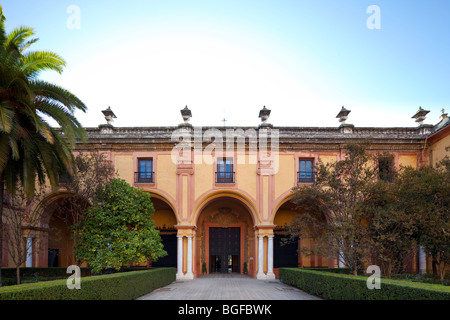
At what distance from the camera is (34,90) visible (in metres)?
12.8

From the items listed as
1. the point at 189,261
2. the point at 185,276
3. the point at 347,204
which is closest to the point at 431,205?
the point at 347,204

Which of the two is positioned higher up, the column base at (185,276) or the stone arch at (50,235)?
the stone arch at (50,235)

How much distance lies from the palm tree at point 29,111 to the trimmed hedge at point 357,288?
982 centimetres

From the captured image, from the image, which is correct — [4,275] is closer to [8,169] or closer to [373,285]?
[8,169]

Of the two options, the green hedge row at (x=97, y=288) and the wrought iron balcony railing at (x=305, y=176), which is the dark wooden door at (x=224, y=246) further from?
the green hedge row at (x=97, y=288)

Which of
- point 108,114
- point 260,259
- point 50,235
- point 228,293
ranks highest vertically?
point 108,114

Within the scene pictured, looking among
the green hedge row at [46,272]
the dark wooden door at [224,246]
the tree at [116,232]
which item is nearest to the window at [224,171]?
the dark wooden door at [224,246]

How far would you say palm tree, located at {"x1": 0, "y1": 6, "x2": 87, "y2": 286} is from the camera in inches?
477

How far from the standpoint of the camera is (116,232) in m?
18.2

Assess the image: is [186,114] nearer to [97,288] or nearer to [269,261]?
[269,261]


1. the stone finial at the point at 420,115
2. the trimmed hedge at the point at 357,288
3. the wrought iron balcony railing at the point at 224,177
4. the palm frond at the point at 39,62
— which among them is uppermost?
the stone finial at the point at 420,115

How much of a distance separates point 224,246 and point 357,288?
1660 cm

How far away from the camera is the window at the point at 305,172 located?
77.2 feet
